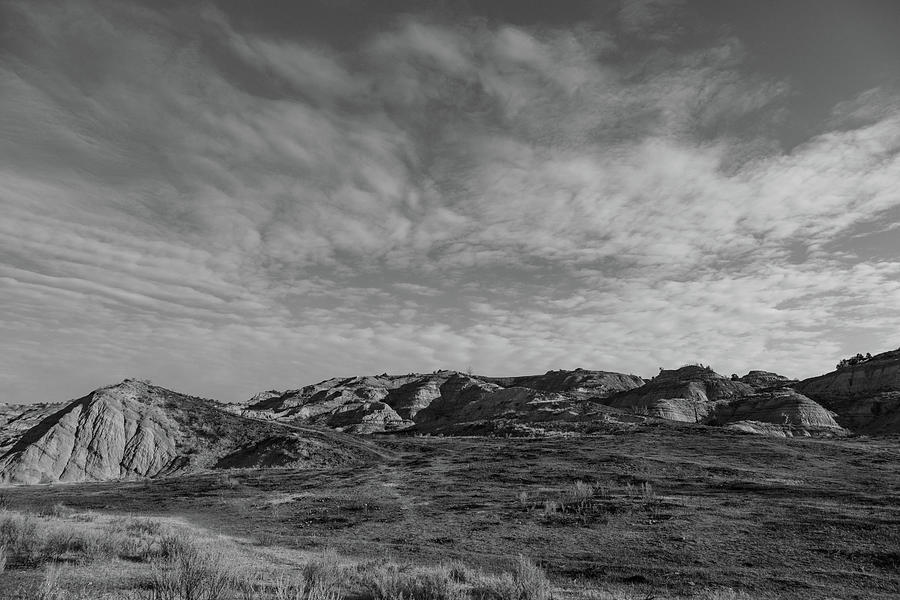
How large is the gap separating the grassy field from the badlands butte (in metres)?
8.25

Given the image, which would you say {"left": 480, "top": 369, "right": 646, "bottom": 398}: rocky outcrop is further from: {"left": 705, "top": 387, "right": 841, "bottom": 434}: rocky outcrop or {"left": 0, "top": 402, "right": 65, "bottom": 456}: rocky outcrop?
{"left": 0, "top": 402, "right": 65, "bottom": 456}: rocky outcrop

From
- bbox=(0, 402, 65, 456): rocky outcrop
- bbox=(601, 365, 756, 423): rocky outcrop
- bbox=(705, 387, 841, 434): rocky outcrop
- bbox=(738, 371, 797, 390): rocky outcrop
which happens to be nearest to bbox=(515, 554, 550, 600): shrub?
bbox=(0, 402, 65, 456): rocky outcrop

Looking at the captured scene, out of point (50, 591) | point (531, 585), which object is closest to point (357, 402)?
point (531, 585)

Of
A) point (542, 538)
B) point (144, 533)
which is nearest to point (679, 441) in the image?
point (542, 538)

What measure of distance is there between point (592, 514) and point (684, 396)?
91229 mm

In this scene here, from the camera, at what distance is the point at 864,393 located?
8469 cm

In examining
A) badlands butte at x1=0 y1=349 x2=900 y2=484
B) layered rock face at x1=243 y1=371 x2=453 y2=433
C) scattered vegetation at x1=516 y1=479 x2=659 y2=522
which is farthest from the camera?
layered rock face at x1=243 y1=371 x2=453 y2=433

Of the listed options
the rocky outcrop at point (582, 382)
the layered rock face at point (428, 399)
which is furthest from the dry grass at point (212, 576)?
the rocky outcrop at point (582, 382)

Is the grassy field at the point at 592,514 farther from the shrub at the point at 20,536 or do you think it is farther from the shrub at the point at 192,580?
the shrub at the point at 20,536

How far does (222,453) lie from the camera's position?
178 feet

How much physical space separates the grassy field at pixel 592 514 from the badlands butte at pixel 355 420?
27.1 ft

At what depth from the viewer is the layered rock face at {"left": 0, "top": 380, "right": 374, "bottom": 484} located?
48656 millimetres

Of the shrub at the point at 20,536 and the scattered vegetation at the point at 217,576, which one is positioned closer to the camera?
the scattered vegetation at the point at 217,576

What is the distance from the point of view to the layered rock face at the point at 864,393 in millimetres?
72125
